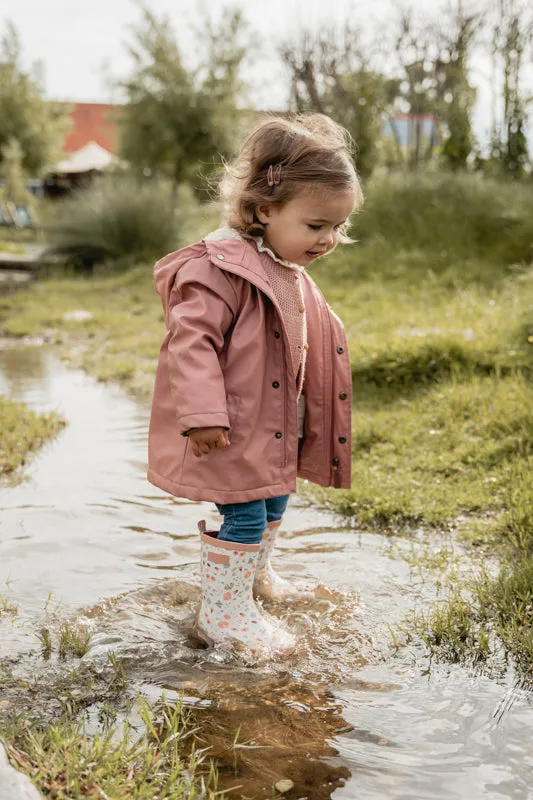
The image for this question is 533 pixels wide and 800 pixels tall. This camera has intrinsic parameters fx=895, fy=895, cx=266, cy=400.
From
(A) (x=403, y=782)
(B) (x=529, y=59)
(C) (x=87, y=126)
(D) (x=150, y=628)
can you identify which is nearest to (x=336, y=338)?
(D) (x=150, y=628)

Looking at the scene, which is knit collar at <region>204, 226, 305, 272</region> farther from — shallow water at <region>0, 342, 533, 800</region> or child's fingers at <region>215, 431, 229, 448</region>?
shallow water at <region>0, 342, 533, 800</region>

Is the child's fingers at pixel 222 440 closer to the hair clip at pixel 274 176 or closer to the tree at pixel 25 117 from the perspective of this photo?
the hair clip at pixel 274 176

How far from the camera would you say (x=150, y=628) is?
2.82 meters

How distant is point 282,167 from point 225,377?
66cm

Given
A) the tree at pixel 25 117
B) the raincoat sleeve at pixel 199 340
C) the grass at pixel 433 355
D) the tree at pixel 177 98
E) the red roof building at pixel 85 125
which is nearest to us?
the raincoat sleeve at pixel 199 340

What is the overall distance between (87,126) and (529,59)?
35902mm

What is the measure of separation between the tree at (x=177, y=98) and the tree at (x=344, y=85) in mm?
5939

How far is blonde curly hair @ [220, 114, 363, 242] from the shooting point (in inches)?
105

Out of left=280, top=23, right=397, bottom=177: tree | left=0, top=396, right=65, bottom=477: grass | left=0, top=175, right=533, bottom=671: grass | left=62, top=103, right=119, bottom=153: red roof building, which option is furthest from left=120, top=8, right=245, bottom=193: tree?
left=62, top=103, right=119, bottom=153: red roof building

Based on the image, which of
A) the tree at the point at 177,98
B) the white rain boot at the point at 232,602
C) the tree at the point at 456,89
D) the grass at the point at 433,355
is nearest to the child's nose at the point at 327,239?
the white rain boot at the point at 232,602

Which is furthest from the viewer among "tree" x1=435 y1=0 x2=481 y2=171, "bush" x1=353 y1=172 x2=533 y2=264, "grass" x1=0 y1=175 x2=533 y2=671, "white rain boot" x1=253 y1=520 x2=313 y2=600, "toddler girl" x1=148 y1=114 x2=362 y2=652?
"tree" x1=435 y1=0 x2=481 y2=171

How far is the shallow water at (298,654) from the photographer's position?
6.91ft

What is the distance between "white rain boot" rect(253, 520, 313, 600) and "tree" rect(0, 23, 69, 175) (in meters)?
32.3

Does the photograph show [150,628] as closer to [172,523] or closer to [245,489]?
[245,489]
